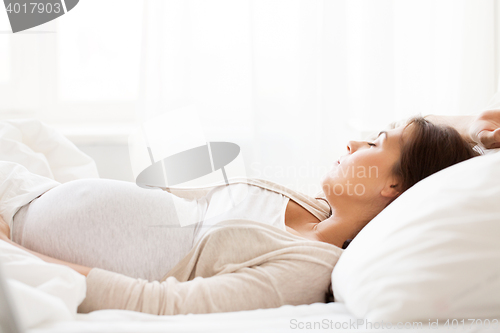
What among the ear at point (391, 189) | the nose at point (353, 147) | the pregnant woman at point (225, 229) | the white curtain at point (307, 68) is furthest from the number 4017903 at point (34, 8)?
the ear at point (391, 189)

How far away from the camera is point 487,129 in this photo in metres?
0.90

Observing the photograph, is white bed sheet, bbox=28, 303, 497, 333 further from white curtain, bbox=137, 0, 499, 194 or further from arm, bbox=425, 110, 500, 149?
white curtain, bbox=137, 0, 499, 194

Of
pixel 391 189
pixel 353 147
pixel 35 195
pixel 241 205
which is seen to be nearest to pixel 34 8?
pixel 35 195

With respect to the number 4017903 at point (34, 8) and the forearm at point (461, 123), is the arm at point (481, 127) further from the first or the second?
the number 4017903 at point (34, 8)

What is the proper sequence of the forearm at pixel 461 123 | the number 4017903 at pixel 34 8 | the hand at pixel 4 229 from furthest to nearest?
the number 4017903 at pixel 34 8
the forearm at pixel 461 123
the hand at pixel 4 229

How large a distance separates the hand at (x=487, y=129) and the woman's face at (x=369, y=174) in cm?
18

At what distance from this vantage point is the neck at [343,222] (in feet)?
2.85

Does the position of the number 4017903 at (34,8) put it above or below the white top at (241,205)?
above

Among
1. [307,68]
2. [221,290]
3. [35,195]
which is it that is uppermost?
[307,68]

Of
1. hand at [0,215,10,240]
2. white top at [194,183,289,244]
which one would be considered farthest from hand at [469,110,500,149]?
hand at [0,215,10,240]

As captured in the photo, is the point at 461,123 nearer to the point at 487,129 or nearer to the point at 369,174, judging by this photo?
the point at 487,129

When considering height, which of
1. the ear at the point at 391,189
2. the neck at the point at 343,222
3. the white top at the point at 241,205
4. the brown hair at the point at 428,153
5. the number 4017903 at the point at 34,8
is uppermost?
the number 4017903 at the point at 34,8

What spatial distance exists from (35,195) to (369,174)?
0.75 meters

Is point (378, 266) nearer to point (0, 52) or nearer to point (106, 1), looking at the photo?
point (106, 1)
